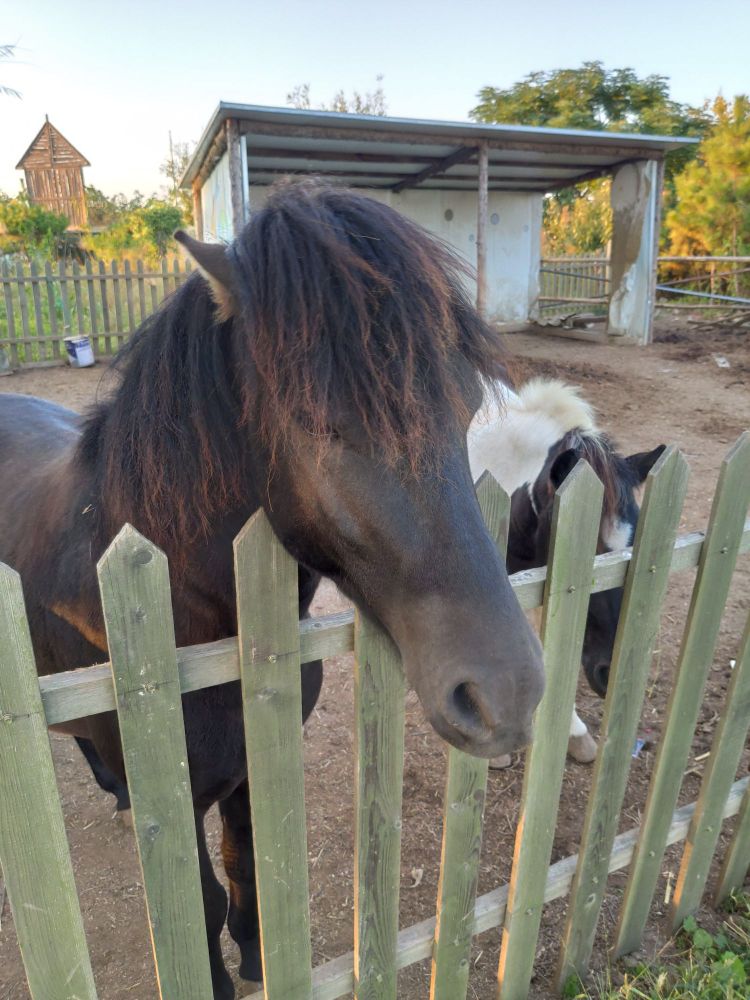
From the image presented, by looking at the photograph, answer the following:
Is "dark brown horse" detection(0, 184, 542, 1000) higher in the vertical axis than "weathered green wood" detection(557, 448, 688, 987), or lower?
higher

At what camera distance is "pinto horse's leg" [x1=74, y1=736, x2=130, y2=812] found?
2574 mm

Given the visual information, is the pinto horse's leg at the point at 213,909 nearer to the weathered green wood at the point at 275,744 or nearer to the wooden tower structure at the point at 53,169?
the weathered green wood at the point at 275,744

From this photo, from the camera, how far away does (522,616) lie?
1.02 metres

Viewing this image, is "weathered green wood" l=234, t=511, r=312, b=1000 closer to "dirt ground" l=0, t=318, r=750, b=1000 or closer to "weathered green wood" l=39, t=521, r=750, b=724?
"weathered green wood" l=39, t=521, r=750, b=724

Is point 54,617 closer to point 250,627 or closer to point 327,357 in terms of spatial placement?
point 250,627

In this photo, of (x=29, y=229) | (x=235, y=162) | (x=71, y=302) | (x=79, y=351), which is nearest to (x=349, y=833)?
(x=235, y=162)

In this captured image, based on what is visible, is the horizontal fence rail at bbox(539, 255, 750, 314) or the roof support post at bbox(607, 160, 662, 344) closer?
the roof support post at bbox(607, 160, 662, 344)

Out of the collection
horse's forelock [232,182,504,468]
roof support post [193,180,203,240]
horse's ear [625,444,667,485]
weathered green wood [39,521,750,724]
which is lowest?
weathered green wood [39,521,750,724]

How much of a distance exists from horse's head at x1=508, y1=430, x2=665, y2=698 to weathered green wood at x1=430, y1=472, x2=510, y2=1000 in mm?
781

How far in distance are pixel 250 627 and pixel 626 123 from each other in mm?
32722

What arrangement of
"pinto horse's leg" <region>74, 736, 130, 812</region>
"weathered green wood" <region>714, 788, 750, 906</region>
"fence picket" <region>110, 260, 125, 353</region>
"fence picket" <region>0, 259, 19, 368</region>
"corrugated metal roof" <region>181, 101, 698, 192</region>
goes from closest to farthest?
"weathered green wood" <region>714, 788, 750, 906</region> < "pinto horse's leg" <region>74, 736, 130, 812</region> < "corrugated metal roof" <region>181, 101, 698, 192</region> < "fence picket" <region>0, 259, 19, 368</region> < "fence picket" <region>110, 260, 125, 353</region>

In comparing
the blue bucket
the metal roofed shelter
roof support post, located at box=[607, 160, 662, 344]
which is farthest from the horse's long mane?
roof support post, located at box=[607, 160, 662, 344]

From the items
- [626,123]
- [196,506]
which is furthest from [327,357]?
[626,123]

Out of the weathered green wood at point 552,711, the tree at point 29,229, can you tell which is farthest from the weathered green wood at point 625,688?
the tree at point 29,229
